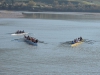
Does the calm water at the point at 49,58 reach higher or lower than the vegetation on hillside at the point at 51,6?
higher

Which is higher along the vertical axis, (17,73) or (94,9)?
(17,73)

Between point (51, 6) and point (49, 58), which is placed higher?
point (49, 58)

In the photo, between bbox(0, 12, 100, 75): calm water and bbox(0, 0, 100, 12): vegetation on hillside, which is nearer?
bbox(0, 12, 100, 75): calm water

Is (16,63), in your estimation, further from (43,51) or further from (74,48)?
(74,48)

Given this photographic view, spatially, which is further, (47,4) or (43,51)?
(47,4)

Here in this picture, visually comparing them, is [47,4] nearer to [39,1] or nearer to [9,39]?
[39,1]

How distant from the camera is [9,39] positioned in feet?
172

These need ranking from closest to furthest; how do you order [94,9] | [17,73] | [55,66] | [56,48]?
[17,73], [55,66], [56,48], [94,9]

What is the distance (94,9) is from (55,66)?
12231 cm

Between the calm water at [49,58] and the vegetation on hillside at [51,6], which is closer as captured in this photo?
the calm water at [49,58]

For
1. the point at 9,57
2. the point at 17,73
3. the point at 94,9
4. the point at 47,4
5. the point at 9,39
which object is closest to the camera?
the point at 17,73

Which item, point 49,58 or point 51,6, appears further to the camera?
point 51,6

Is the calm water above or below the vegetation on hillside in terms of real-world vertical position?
above

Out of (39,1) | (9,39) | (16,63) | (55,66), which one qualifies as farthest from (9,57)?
(39,1)
